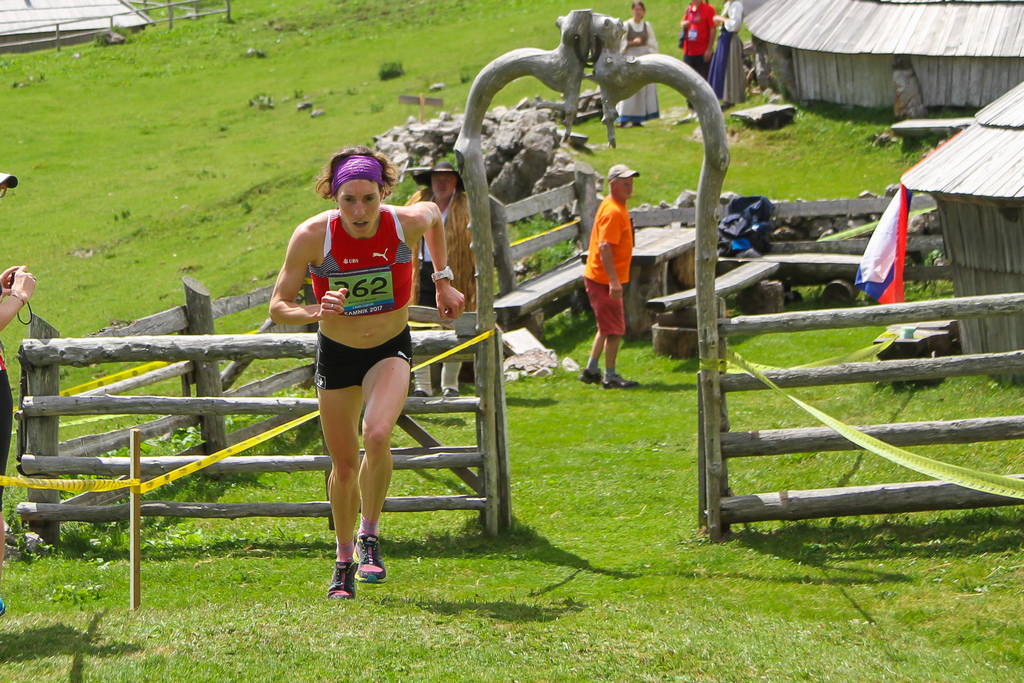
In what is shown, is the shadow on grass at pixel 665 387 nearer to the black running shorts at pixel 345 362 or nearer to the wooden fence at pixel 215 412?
the wooden fence at pixel 215 412

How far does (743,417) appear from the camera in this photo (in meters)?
10.7

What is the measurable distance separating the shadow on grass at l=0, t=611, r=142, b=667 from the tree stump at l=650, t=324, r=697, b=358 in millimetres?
8073

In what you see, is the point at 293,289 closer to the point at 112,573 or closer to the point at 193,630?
the point at 193,630

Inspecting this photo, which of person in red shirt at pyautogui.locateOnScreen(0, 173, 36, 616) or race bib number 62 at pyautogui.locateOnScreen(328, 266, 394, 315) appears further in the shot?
race bib number 62 at pyautogui.locateOnScreen(328, 266, 394, 315)

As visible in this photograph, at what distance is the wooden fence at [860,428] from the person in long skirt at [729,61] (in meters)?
16.2

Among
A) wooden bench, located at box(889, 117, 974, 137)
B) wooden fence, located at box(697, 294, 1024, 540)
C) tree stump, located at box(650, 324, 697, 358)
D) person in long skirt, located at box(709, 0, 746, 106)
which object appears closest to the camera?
wooden fence, located at box(697, 294, 1024, 540)

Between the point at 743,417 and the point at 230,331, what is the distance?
308 inches

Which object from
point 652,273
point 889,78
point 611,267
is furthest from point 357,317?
point 889,78

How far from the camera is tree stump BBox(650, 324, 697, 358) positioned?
13.0m

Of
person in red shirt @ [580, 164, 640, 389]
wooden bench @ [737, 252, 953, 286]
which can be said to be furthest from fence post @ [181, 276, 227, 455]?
wooden bench @ [737, 252, 953, 286]

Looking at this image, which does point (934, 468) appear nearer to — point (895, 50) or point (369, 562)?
point (369, 562)

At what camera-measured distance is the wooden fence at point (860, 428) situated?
7.19 metres

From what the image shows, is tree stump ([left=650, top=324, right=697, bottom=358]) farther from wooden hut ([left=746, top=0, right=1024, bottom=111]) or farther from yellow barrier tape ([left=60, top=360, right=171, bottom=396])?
wooden hut ([left=746, top=0, right=1024, bottom=111])

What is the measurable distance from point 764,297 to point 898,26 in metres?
7.96
